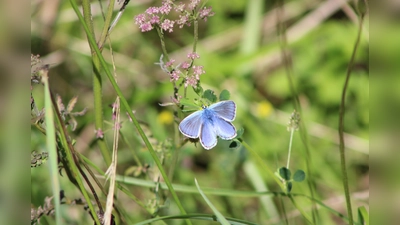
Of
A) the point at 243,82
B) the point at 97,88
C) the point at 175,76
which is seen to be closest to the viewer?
the point at 175,76

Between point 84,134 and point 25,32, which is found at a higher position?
point 84,134

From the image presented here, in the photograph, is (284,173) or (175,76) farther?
(284,173)

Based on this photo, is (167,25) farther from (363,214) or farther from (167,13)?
(363,214)

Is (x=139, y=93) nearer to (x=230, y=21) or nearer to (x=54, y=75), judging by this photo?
(x=54, y=75)

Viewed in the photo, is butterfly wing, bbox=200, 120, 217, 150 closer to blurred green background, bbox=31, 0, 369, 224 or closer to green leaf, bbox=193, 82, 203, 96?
green leaf, bbox=193, 82, 203, 96

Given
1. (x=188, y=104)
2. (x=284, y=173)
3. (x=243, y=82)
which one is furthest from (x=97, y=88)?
(x=243, y=82)

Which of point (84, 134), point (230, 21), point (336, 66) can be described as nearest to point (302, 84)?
point (336, 66)
